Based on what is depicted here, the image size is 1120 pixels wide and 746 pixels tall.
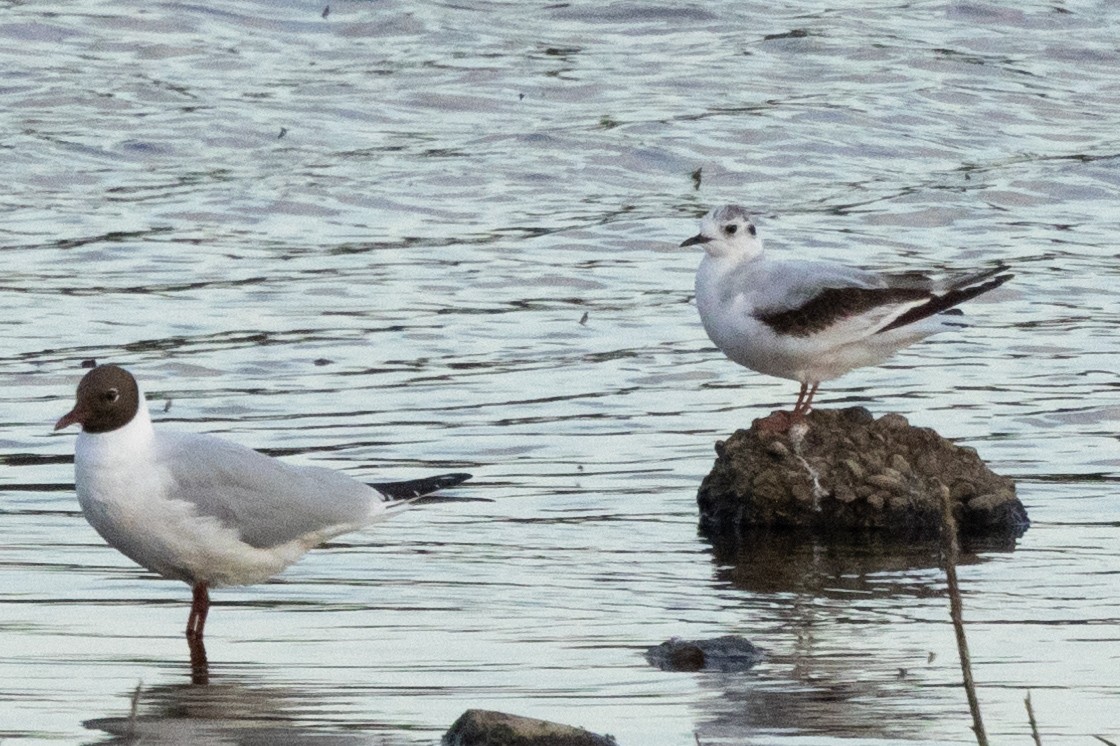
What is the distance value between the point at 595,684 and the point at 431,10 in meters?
14.6

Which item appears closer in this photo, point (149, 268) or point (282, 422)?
point (282, 422)

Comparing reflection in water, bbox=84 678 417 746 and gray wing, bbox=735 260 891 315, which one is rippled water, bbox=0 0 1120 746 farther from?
gray wing, bbox=735 260 891 315

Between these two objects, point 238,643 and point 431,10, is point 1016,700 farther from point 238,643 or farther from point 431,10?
point 431,10

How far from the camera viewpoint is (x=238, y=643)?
22.0 feet

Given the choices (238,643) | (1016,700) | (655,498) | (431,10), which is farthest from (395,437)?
(431,10)

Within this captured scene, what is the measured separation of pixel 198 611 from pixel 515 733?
6.15 feet

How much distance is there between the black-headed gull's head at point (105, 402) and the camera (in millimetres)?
6828

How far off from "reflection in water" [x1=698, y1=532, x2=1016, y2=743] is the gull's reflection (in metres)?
0.94

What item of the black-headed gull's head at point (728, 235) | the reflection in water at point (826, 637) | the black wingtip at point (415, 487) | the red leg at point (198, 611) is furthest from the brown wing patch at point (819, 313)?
the red leg at point (198, 611)

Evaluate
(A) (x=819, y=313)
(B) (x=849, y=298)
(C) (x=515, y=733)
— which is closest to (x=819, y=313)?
(A) (x=819, y=313)

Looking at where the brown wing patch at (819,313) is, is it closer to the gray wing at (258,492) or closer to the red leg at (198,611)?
the gray wing at (258,492)

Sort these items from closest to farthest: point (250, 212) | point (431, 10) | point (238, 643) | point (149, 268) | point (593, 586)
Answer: point (238, 643), point (593, 586), point (149, 268), point (250, 212), point (431, 10)

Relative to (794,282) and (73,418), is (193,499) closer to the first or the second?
(73,418)

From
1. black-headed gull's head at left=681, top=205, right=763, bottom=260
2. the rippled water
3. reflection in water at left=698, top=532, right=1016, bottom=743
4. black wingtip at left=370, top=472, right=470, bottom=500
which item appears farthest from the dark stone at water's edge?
black wingtip at left=370, top=472, right=470, bottom=500
